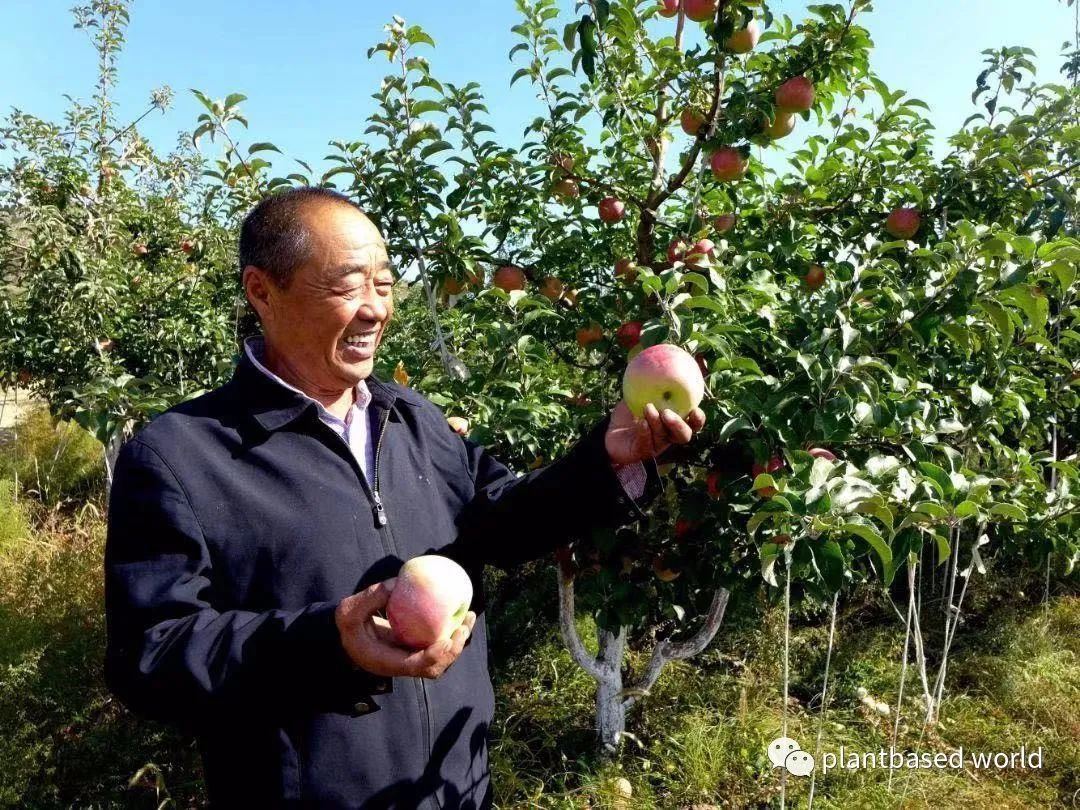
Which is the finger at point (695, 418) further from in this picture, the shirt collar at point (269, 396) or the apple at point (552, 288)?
the apple at point (552, 288)

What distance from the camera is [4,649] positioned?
10.6 feet

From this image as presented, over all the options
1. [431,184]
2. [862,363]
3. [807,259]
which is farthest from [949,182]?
[431,184]

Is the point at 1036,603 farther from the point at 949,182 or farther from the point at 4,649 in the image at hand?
the point at 4,649

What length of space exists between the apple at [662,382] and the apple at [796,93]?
4.25 feet

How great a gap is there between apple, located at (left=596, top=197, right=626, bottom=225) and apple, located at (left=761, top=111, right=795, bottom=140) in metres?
0.59

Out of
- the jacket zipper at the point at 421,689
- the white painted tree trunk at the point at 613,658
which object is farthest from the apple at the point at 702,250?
the white painted tree trunk at the point at 613,658

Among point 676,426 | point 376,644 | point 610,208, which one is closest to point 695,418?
point 676,426

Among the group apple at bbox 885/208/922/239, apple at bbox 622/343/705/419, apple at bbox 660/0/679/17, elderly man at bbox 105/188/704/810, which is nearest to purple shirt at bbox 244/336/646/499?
elderly man at bbox 105/188/704/810

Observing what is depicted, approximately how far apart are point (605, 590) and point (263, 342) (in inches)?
57.5

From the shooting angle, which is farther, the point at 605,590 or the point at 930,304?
the point at 605,590

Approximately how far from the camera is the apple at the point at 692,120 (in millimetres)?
2463

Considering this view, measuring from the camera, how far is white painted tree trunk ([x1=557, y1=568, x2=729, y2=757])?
2.84 metres

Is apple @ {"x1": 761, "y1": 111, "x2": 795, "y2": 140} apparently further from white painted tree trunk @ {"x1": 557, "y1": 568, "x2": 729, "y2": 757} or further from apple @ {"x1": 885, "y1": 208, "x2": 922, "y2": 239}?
white painted tree trunk @ {"x1": 557, "y1": 568, "x2": 729, "y2": 757}

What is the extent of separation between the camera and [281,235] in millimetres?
1263
